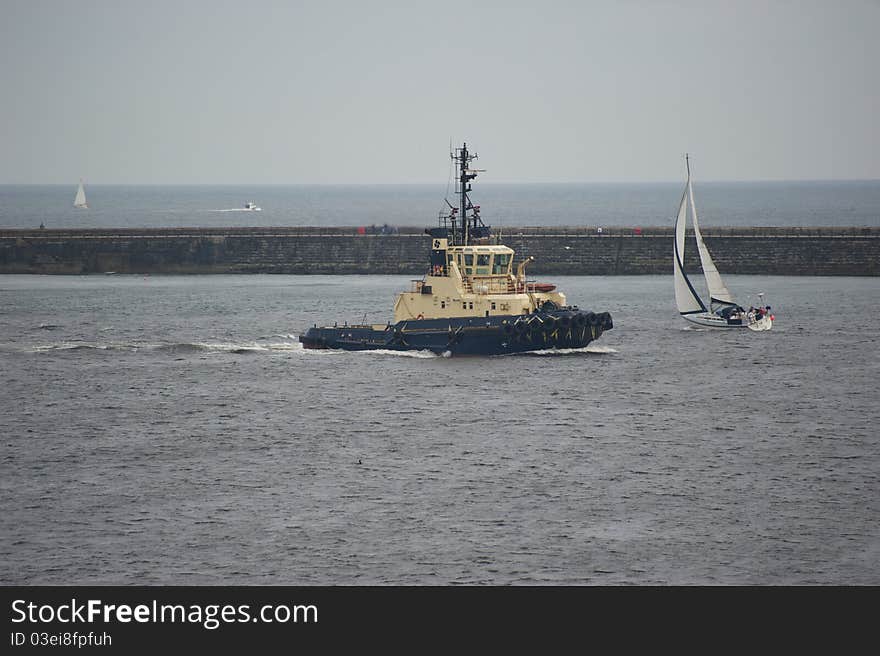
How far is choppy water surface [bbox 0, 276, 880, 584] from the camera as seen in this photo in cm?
3066

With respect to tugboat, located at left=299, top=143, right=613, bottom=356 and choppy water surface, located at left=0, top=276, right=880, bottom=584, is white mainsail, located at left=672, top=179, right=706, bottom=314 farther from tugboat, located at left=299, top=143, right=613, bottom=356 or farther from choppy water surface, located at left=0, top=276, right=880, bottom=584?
tugboat, located at left=299, top=143, right=613, bottom=356

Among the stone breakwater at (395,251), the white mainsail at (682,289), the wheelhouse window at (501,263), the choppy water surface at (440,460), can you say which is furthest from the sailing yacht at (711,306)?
the stone breakwater at (395,251)

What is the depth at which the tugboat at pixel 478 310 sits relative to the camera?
59.3 meters

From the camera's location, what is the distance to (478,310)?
59625 millimetres

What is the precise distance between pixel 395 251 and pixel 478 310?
46.4m

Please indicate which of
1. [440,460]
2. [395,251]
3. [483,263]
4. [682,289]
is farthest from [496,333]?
[395,251]

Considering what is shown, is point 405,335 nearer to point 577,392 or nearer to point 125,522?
point 577,392

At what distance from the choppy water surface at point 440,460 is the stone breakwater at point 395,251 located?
28.9 m

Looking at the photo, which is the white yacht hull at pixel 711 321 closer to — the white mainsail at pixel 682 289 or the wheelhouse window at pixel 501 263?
the white mainsail at pixel 682 289

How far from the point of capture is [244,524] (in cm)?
3347

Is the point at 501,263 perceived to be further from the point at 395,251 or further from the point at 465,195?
the point at 395,251

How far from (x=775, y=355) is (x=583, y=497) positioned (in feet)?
94.4

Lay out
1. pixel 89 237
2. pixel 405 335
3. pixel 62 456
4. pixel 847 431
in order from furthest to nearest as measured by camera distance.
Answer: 1. pixel 89 237
2. pixel 405 335
3. pixel 847 431
4. pixel 62 456
